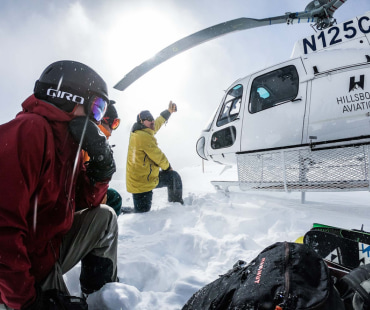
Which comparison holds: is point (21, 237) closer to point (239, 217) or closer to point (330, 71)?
point (239, 217)

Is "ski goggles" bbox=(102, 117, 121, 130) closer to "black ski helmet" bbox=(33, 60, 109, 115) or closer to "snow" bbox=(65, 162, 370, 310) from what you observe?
"black ski helmet" bbox=(33, 60, 109, 115)

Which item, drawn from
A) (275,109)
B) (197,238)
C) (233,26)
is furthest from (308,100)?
(197,238)

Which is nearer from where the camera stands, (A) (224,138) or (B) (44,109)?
(B) (44,109)

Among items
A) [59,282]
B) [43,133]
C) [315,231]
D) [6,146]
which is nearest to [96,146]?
[43,133]

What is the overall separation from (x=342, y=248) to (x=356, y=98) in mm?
2486

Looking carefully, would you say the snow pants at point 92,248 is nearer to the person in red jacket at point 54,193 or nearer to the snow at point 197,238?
the person in red jacket at point 54,193

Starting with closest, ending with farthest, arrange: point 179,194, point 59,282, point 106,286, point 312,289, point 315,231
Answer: point 312,289
point 59,282
point 106,286
point 315,231
point 179,194

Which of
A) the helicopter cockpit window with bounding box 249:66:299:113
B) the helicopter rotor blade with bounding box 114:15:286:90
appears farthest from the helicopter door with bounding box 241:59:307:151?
the helicopter rotor blade with bounding box 114:15:286:90

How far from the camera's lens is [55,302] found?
3.80 feet

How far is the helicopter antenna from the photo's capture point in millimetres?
4230

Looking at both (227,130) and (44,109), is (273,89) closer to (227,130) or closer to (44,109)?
(227,130)

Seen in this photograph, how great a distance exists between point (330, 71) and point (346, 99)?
50 cm

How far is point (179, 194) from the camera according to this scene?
4.64 m

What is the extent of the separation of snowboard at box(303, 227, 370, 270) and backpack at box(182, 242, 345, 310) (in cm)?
75
